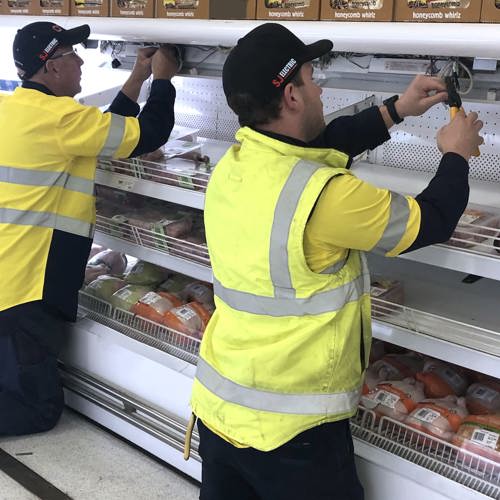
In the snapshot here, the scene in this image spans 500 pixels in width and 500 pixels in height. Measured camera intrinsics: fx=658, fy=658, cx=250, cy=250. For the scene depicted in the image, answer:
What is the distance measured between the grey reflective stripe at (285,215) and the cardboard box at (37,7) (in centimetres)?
141

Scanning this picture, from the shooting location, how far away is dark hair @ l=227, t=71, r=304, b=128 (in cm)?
143

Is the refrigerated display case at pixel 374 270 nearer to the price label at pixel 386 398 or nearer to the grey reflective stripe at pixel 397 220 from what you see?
the price label at pixel 386 398

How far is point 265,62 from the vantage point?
140 centimetres

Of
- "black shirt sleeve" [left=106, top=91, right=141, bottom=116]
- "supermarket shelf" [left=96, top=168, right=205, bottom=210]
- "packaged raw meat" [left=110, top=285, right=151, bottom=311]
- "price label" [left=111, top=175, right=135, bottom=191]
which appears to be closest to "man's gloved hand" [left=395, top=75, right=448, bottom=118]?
"supermarket shelf" [left=96, top=168, right=205, bottom=210]

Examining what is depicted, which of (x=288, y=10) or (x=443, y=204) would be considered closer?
(x=443, y=204)

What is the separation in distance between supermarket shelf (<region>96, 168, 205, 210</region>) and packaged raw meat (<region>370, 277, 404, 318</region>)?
60 centimetres

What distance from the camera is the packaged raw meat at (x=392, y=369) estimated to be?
2.00m

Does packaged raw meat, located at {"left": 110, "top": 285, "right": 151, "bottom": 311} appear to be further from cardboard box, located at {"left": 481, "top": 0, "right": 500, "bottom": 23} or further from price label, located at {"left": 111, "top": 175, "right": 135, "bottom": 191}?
cardboard box, located at {"left": 481, "top": 0, "right": 500, "bottom": 23}

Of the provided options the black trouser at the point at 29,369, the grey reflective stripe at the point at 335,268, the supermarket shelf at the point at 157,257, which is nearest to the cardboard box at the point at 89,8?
the supermarket shelf at the point at 157,257

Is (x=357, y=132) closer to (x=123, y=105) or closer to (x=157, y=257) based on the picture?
(x=157, y=257)

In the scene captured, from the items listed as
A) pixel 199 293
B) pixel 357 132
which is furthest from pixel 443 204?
pixel 199 293

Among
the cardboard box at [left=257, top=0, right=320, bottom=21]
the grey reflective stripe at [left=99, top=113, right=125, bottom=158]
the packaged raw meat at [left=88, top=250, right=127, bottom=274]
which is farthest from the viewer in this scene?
the packaged raw meat at [left=88, top=250, right=127, bottom=274]

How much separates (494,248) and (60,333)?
68.4 inches

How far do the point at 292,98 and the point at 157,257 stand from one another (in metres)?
1.11
